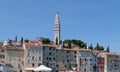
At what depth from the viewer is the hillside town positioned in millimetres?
80500

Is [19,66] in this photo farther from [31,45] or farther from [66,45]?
[66,45]

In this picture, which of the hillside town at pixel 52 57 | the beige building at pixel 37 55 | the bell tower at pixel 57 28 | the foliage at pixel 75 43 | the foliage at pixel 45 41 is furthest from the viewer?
the bell tower at pixel 57 28

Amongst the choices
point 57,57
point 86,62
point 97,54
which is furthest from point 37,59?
point 97,54

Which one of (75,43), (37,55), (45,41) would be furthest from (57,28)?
(37,55)

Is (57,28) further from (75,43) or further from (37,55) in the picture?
(37,55)

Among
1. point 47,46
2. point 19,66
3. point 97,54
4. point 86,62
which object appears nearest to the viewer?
point 19,66

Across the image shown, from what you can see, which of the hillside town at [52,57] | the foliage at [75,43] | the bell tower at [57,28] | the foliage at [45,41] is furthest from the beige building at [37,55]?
the bell tower at [57,28]

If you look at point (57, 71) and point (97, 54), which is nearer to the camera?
point (57, 71)

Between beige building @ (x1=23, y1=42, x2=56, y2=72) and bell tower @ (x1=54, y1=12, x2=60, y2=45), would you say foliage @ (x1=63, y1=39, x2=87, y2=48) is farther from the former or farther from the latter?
beige building @ (x1=23, y1=42, x2=56, y2=72)

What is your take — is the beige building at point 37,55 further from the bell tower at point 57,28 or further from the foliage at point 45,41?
the bell tower at point 57,28

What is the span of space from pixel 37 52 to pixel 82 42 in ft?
76.8

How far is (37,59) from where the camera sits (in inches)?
3324

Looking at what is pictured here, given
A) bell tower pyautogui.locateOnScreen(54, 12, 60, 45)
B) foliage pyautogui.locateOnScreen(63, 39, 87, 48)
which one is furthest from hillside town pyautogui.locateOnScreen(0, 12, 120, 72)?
foliage pyautogui.locateOnScreen(63, 39, 87, 48)

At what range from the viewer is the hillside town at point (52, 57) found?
8050 cm
